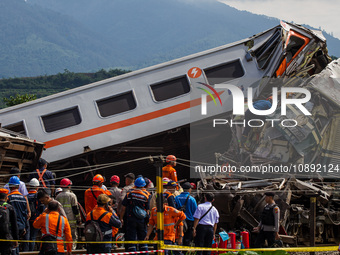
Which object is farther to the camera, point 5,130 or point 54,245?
point 5,130

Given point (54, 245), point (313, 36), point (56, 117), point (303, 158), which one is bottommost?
point (54, 245)

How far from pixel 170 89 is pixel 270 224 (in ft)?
19.4

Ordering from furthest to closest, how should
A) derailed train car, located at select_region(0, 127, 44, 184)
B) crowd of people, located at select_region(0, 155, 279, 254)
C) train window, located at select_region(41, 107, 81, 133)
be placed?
train window, located at select_region(41, 107, 81, 133)
derailed train car, located at select_region(0, 127, 44, 184)
crowd of people, located at select_region(0, 155, 279, 254)

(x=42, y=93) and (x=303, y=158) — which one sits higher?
(x=42, y=93)

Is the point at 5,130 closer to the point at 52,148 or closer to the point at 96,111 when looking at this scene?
the point at 52,148

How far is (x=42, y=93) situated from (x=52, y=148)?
222ft

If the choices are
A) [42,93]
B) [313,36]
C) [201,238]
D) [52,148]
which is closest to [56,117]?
[52,148]

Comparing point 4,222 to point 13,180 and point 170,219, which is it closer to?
point 13,180

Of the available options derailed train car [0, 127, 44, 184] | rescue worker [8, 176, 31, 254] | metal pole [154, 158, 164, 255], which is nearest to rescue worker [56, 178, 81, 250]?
rescue worker [8, 176, 31, 254]

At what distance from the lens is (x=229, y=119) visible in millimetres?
14992

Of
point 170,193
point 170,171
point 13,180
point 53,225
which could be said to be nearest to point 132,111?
point 170,171

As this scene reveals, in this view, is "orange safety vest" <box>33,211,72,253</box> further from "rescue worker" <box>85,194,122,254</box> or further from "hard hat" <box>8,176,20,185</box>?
"hard hat" <box>8,176,20,185</box>

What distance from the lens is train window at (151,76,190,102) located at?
48.4ft

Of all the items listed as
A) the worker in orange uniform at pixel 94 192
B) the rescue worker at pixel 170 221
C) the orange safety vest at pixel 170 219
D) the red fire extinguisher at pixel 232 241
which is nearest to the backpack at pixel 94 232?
the rescue worker at pixel 170 221
